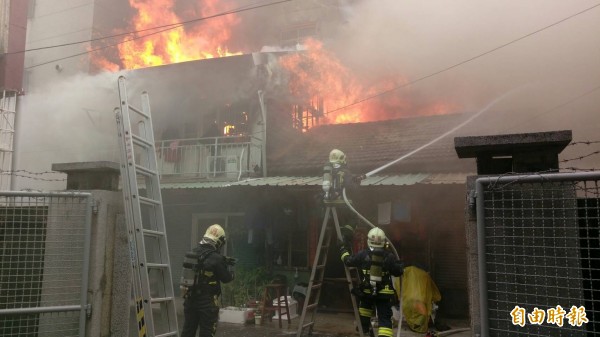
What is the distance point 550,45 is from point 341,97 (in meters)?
5.95

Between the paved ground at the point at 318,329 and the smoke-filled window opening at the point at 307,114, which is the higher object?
the smoke-filled window opening at the point at 307,114

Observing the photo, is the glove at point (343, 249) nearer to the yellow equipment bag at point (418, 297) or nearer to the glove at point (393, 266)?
the glove at point (393, 266)

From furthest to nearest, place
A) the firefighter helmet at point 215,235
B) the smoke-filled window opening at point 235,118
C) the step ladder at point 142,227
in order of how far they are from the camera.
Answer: the smoke-filled window opening at point 235,118
the firefighter helmet at point 215,235
the step ladder at point 142,227

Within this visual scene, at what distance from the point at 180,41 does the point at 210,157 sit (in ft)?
21.7

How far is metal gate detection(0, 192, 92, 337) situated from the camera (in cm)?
425

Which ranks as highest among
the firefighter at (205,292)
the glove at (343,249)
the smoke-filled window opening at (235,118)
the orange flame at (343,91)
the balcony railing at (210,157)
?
the orange flame at (343,91)

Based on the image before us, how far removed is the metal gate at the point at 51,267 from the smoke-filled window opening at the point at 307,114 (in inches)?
373

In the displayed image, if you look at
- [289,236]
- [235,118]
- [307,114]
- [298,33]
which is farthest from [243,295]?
[298,33]

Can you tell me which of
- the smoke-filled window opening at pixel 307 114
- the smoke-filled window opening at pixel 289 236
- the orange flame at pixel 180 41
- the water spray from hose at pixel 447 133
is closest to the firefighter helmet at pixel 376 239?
the water spray from hose at pixel 447 133

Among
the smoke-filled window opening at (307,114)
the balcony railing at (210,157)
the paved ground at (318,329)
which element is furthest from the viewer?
the smoke-filled window opening at (307,114)

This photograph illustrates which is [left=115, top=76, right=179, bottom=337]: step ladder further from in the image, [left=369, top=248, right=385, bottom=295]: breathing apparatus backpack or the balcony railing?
the balcony railing

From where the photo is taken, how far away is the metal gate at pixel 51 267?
4.25 meters

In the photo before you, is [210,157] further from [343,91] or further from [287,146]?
[343,91]

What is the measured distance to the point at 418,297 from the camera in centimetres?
827
